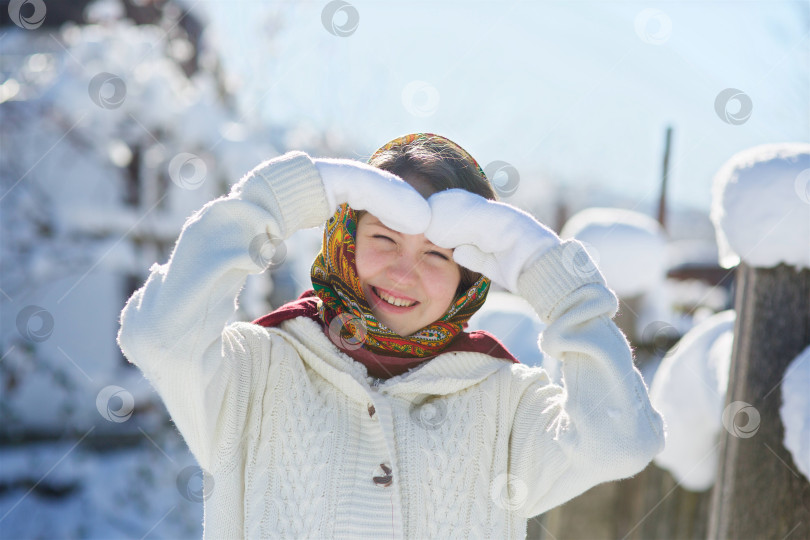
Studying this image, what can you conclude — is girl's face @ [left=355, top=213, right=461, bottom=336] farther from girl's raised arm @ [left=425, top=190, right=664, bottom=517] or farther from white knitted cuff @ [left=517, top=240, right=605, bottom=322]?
white knitted cuff @ [left=517, top=240, right=605, bottom=322]

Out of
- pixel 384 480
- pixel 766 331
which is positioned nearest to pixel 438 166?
pixel 384 480

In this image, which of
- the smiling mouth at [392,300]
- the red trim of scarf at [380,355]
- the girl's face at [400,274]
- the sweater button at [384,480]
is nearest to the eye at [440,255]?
the girl's face at [400,274]

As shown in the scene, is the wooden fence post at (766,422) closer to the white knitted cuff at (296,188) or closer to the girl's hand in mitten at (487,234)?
the girl's hand in mitten at (487,234)

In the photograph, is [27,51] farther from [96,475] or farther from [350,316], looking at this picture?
[350,316]

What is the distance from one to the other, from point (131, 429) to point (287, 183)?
549 cm

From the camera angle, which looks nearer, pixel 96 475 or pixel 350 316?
pixel 350 316

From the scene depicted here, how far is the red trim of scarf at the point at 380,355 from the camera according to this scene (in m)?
1.91

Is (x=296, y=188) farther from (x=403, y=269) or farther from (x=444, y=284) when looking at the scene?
(x=444, y=284)

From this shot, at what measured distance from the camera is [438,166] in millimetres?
1960

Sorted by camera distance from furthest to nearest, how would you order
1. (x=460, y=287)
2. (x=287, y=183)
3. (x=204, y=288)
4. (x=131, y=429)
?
1. (x=131, y=429)
2. (x=460, y=287)
3. (x=287, y=183)
4. (x=204, y=288)

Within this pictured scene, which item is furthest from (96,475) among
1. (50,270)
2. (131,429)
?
(50,270)

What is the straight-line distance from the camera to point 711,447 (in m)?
2.48

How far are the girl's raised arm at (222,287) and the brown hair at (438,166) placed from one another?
0.22 meters

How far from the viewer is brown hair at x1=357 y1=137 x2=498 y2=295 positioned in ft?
6.40
